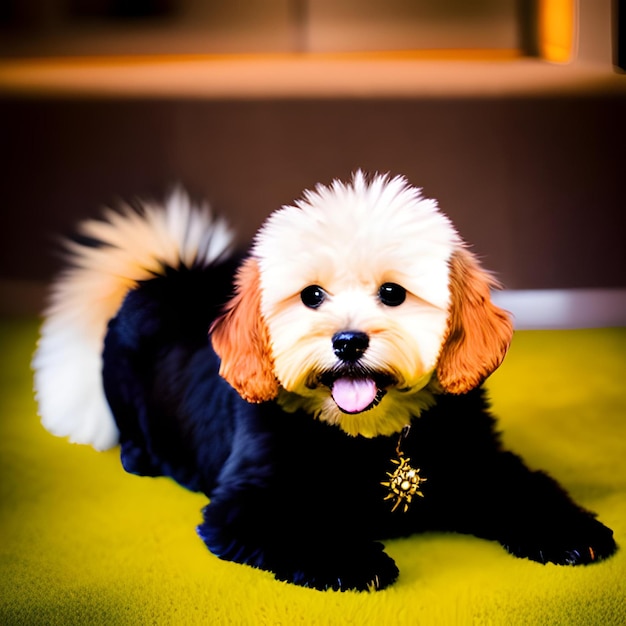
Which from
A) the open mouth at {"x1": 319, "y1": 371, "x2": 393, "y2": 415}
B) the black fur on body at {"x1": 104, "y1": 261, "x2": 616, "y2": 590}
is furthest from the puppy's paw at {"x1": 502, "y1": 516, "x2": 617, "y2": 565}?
the open mouth at {"x1": 319, "y1": 371, "x2": 393, "y2": 415}

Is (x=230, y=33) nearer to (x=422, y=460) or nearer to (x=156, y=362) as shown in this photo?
(x=156, y=362)

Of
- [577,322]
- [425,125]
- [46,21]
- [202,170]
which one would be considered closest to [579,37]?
[425,125]

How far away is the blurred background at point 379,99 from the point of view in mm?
1160

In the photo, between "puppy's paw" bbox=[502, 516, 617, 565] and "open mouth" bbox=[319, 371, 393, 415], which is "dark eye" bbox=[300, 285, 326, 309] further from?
"puppy's paw" bbox=[502, 516, 617, 565]

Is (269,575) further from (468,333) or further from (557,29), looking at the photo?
(557,29)

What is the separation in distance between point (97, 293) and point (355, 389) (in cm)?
67

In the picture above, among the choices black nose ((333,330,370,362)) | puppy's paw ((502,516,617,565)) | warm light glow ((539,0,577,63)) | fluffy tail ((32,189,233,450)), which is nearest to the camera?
black nose ((333,330,370,362))

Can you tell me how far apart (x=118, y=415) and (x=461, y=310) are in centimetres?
66

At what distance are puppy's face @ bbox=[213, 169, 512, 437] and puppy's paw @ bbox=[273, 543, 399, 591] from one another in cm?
17

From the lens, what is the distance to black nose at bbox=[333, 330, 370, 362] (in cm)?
81

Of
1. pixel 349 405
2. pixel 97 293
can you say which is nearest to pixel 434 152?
pixel 349 405

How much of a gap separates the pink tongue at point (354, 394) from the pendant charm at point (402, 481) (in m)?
0.12

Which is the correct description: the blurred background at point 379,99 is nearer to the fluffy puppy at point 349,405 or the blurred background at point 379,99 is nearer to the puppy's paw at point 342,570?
the fluffy puppy at point 349,405

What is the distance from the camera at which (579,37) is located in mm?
1116
